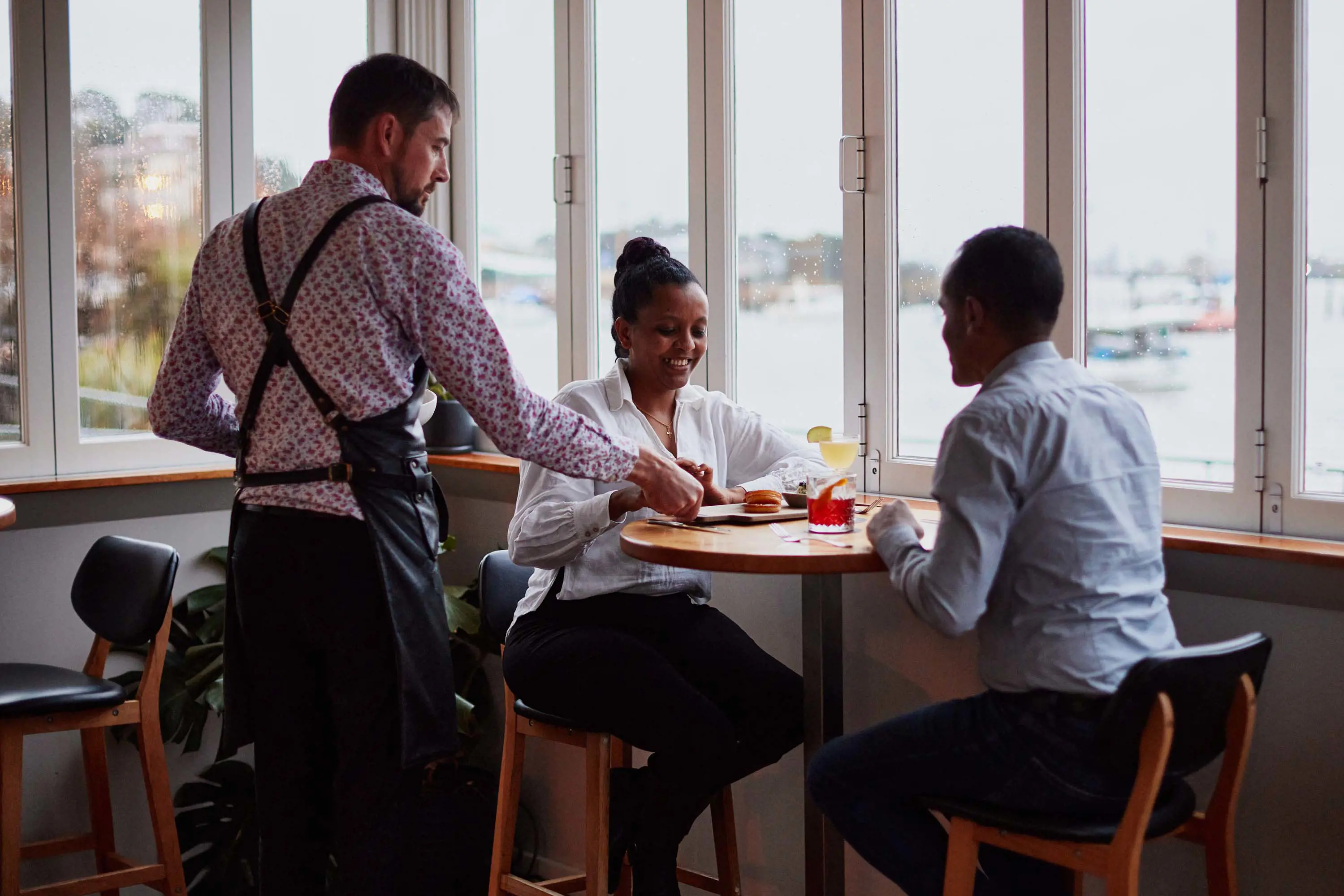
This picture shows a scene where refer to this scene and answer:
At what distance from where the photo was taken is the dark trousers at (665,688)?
2215mm

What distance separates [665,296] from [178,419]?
0.94 meters

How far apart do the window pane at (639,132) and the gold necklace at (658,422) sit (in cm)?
75

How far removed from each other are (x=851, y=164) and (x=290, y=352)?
147 cm

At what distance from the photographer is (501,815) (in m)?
2.62

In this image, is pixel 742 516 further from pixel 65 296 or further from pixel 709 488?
pixel 65 296

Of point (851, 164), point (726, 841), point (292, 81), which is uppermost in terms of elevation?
point (292, 81)

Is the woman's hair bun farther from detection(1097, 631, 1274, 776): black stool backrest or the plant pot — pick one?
detection(1097, 631, 1274, 776): black stool backrest

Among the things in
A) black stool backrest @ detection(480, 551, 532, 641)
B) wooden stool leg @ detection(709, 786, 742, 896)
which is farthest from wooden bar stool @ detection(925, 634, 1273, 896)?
black stool backrest @ detection(480, 551, 532, 641)

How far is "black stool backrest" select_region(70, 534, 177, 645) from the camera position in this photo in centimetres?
273

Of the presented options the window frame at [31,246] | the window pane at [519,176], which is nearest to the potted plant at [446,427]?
the window pane at [519,176]

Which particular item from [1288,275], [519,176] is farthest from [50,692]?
[1288,275]

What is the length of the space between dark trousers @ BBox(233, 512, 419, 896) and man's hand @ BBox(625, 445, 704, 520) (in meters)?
0.48

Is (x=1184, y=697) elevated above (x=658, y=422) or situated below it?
below

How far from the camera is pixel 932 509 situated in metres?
2.57
